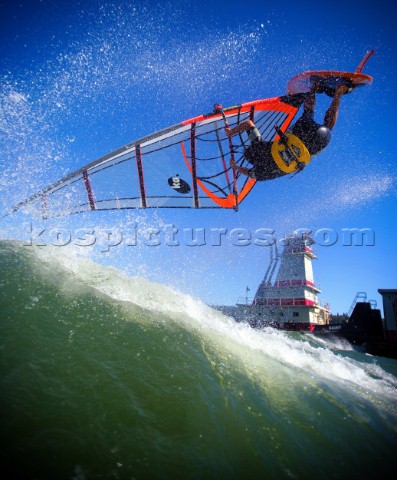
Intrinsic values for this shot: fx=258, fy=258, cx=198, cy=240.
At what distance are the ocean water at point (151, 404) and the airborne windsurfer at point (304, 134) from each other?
333cm

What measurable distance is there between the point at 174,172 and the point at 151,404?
4829 mm

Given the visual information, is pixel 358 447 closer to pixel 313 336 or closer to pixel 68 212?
pixel 68 212

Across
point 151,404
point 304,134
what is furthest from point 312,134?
point 151,404

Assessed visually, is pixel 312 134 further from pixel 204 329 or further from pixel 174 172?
pixel 204 329

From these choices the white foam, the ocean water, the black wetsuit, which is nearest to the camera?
the ocean water

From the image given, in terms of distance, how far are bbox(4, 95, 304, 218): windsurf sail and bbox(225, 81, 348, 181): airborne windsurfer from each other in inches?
21.1

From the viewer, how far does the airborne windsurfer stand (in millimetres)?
4656

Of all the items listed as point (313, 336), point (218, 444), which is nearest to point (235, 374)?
point (218, 444)

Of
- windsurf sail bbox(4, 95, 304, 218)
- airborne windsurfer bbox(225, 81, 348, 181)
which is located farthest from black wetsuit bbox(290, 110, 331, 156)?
windsurf sail bbox(4, 95, 304, 218)

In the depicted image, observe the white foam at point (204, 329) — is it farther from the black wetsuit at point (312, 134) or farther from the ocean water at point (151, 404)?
the black wetsuit at point (312, 134)

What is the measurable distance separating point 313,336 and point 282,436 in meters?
17.4

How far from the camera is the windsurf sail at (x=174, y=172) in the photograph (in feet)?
16.4

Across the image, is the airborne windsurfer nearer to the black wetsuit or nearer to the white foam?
the black wetsuit

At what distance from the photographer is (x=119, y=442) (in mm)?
1350
